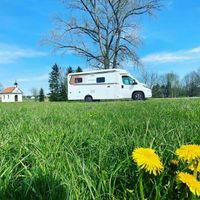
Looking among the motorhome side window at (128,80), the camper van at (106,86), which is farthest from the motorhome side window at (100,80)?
the motorhome side window at (128,80)

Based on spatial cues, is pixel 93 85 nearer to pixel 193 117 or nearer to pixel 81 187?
pixel 193 117

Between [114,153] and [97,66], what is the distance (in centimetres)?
3898

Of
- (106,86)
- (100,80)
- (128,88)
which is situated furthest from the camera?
(100,80)

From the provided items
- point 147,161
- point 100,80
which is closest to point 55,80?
point 100,80

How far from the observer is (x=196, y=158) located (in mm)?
1277

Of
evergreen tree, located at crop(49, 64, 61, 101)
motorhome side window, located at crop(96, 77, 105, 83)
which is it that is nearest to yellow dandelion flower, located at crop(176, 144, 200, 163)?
motorhome side window, located at crop(96, 77, 105, 83)

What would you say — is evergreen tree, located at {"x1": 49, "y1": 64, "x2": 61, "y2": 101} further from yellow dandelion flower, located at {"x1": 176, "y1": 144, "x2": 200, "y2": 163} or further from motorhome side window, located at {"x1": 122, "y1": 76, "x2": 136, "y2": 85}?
yellow dandelion flower, located at {"x1": 176, "y1": 144, "x2": 200, "y2": 163}

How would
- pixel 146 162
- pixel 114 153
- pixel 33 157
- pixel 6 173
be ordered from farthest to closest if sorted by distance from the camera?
pixel 114 153
pixel 33 157
pixel 6 173
pixel 146 162

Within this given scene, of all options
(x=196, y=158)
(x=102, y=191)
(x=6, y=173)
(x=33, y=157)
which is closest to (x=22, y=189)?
(x=6, y=173)

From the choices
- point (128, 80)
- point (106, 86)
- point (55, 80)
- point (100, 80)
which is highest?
point (55, 80)

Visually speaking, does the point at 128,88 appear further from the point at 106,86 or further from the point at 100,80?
the point at 100,80

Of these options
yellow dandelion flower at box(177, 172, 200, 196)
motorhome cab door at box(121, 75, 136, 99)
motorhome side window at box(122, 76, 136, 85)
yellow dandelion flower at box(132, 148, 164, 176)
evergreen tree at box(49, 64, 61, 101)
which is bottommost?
yellow dandelion flower at box(177, 172, 200, 196)

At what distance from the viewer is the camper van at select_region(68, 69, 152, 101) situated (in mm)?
29172

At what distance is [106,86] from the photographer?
3061 cm
